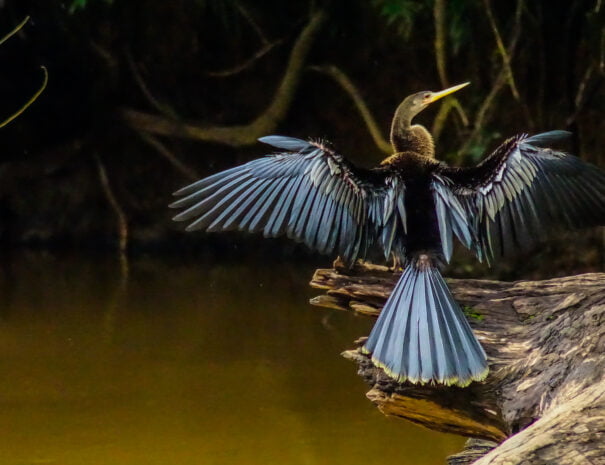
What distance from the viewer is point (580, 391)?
194 centimetres

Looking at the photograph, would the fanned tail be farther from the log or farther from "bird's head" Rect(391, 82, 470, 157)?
"bird's head" Rect(391, 82, 470, 157)

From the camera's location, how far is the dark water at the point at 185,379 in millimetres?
2951

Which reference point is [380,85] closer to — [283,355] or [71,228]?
[71,228]

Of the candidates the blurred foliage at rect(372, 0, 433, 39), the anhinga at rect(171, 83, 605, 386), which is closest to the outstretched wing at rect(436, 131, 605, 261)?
the anhinga at rect(171, 83, 605, 386)

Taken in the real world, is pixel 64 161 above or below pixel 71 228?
above

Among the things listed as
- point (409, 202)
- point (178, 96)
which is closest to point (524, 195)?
point (409, 202)

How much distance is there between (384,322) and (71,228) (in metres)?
5.20

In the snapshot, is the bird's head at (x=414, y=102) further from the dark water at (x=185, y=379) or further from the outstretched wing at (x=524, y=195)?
the dark water at (x=185, y=379)

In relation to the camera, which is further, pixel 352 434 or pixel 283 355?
pixel 283 355

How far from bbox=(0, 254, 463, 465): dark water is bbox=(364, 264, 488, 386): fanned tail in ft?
2.47

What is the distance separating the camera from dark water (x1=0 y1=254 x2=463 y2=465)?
116 inches

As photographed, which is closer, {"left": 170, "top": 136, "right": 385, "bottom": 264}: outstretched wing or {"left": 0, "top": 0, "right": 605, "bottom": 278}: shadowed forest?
{"left": 170, "top": 136, "right": 385, "bottom": 264}: outstretched wing

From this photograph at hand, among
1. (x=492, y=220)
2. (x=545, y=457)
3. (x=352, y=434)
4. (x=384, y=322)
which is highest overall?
(x=492, y=220)

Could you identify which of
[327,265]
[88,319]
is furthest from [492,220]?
[327,265]
